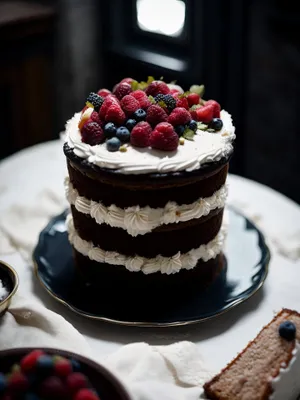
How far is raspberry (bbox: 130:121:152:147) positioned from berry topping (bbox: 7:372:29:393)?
80cm

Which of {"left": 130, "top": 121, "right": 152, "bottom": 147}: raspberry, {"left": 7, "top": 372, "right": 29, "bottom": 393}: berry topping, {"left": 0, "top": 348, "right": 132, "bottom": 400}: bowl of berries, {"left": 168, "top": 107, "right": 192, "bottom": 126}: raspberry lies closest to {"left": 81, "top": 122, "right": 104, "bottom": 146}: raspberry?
{"left": 130, "top": 121, "right": 152, "bottom": 147}: raspberry

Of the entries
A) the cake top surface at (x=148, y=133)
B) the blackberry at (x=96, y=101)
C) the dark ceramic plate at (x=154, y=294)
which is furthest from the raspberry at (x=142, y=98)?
the dark ceramic plate at (x=154, y=294)

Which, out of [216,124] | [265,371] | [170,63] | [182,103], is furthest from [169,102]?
[170,63]

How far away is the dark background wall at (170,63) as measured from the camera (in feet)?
10.6

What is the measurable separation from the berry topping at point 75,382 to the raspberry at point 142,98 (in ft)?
3.06

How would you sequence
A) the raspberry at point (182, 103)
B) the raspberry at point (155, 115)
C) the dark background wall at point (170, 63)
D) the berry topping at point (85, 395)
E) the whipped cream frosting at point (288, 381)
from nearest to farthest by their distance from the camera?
the berry topping at point (85, 395) → the whipped cream frosting at point (288, 381) → the raspberry at point (155, 115) → the raspberry at point (182, 103) → the dark background wall at point (170, 63)

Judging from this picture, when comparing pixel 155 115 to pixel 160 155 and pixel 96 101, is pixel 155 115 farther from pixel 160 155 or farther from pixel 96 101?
pixel 96 101

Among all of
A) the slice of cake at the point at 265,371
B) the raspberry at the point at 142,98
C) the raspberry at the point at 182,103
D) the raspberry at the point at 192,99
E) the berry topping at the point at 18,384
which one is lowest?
the slice of cake at the point at 265,371

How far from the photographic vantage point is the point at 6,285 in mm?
1812

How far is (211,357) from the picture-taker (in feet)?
5.67

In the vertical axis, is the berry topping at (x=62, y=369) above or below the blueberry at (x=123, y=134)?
below

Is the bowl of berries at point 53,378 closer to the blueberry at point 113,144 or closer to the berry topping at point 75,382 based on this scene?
the berry topping at point 75,382

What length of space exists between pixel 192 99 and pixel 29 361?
3.53 ft

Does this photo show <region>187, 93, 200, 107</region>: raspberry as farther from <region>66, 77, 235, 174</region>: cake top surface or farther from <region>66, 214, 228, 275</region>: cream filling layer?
<region>66, 214, 228, 275</region>: cream filling layer
